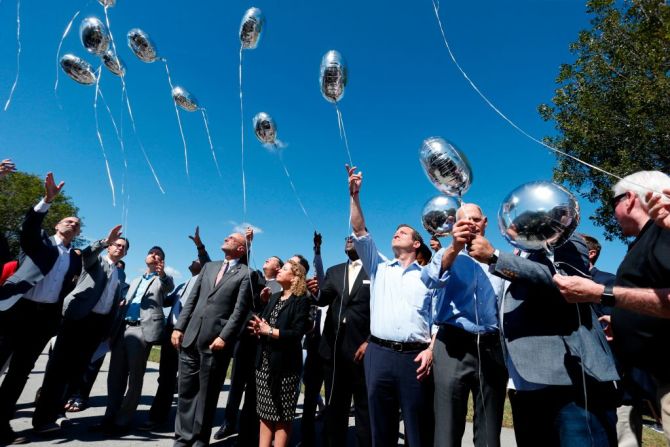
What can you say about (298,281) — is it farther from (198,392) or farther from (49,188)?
(49,188)

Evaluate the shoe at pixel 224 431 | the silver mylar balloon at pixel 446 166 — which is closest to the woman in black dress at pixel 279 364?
the shoe at pixel 224 431

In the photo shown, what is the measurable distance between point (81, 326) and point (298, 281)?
8.55ft

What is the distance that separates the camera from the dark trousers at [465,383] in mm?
2535

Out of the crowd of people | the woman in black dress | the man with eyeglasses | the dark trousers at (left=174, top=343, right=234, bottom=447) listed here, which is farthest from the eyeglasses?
the dark trousers at (left=174, top=343, right=234, bottom=447)

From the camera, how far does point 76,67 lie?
15.8 ft

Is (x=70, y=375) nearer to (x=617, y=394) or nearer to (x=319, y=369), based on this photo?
(x=319, y=369)

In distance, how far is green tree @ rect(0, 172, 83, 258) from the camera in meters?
26.9

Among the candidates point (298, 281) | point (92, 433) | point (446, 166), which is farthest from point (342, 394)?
point (92, 433)

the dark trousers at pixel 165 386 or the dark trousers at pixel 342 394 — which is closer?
the dark trousers at pixel 342 394

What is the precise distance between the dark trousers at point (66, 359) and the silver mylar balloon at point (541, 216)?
15.3 feet

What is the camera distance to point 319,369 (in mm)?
4332

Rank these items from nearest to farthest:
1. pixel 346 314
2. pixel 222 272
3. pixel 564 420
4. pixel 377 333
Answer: pixel 564 420, pixel 377 333, pixel 346 314, pixel 222 272

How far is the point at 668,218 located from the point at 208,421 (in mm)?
3911

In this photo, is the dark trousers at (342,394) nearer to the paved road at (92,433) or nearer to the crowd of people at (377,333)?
the crowd of people at (377,333)
